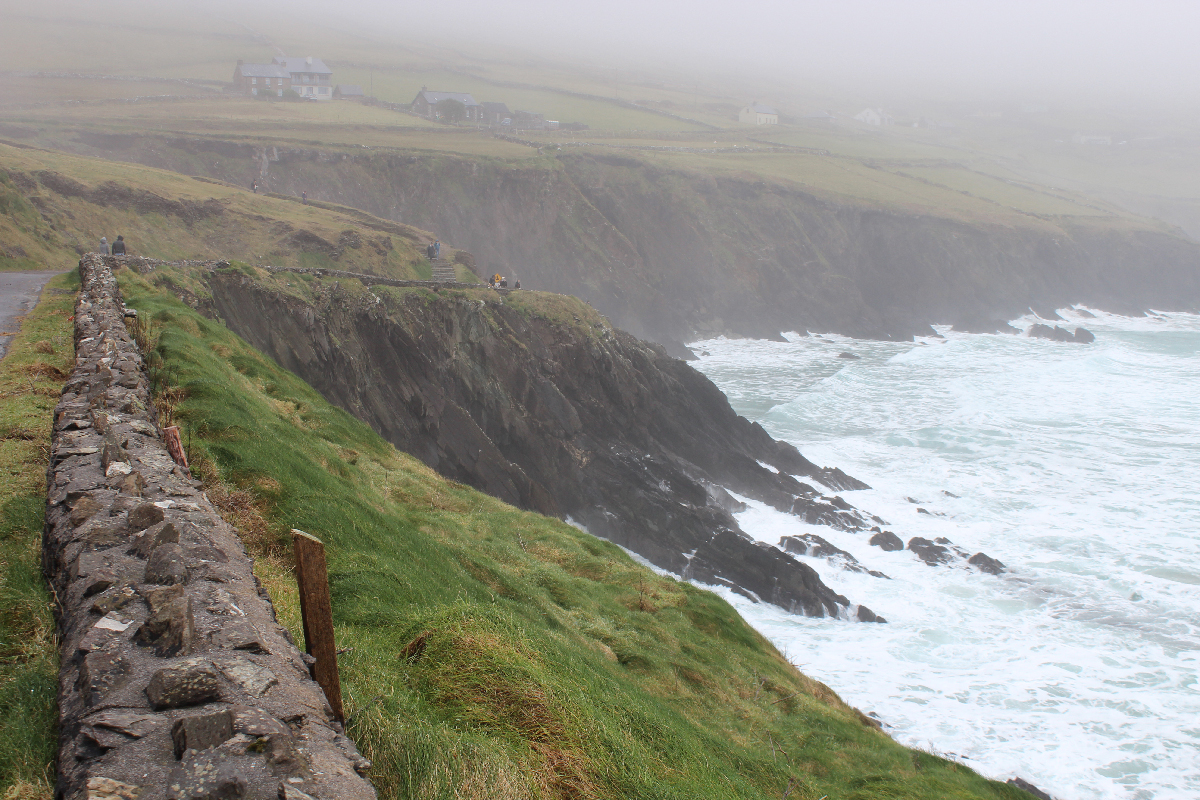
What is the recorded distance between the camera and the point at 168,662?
405 cm

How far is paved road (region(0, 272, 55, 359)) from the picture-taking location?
1540 centimetres

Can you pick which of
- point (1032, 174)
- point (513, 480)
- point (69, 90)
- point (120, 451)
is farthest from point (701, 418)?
point (1032, 174)

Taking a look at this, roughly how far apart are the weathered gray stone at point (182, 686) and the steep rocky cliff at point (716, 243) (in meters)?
58.9

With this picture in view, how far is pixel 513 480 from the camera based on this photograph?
100 feet

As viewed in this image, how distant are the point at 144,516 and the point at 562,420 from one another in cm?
2893

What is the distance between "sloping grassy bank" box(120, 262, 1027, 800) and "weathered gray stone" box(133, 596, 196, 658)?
42.2 inches

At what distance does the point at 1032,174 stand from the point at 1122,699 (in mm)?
145012

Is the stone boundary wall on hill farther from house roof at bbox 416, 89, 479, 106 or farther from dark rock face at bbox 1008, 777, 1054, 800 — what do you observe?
house roof at bbox 416, 89, 479, 106

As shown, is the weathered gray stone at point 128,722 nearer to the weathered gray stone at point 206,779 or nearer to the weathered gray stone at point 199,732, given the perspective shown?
the weathered gray stone at point 199,732

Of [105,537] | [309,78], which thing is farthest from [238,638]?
[309,78]

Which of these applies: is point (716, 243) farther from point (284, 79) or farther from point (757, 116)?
point (757, 116)

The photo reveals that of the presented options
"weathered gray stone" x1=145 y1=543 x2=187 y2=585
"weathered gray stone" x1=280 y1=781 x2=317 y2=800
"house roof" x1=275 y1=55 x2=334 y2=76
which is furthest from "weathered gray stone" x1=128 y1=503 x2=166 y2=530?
"house roof" x1=275 y1=55 x2=334 y2=76

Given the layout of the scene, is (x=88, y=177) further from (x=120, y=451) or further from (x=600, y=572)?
(x=120, y=451)

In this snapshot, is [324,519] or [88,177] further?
[88,177]
